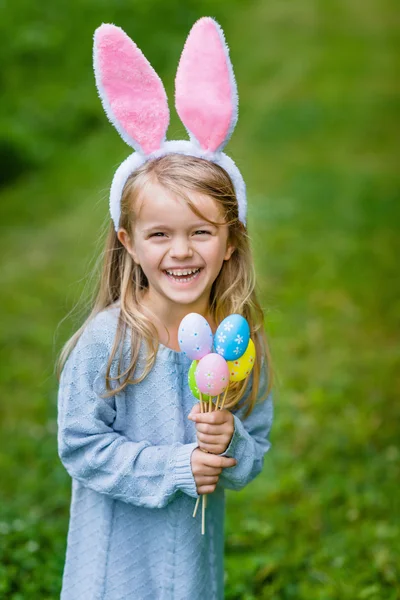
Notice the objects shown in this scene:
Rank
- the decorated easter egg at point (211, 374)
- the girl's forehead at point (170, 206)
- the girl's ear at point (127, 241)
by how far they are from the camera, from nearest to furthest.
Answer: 1. the decorated easter egg at point (211, 374)
2. the girl's forehead at point (170, 206)
3. the girl's ear at point (127, 241)

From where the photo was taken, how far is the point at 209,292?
2139 mm

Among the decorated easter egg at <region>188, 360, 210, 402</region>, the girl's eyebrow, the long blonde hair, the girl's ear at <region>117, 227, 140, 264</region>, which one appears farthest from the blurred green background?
the decorated easter egg at <region>188, 360, 210, 402</region>

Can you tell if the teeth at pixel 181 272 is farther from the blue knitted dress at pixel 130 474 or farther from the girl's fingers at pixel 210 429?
the girl's fingers at pixel 210 429

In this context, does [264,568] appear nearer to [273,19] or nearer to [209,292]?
[209,292]

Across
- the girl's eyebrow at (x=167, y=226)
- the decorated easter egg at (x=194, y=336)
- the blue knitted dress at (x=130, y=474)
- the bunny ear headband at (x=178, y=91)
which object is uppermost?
the bunny ear headband at (x=178, y=91)

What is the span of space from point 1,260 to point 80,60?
3895mm

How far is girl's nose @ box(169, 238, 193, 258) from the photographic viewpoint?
75.0 inches

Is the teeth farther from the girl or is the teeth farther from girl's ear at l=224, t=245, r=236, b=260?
girl's ear at l=224, t=245, r=236, b=260

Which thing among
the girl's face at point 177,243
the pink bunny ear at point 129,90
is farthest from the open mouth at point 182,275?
the pink bunny ear at point 129,90

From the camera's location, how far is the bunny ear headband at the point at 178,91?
6.35 ft

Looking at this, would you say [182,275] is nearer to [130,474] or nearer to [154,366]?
→ [154,366]

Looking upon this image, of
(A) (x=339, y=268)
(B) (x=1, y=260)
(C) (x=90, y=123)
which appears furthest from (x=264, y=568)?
(C) (x=90, y=123)

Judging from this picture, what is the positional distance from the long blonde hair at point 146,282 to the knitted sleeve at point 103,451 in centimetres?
5

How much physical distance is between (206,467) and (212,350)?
0.27 m
